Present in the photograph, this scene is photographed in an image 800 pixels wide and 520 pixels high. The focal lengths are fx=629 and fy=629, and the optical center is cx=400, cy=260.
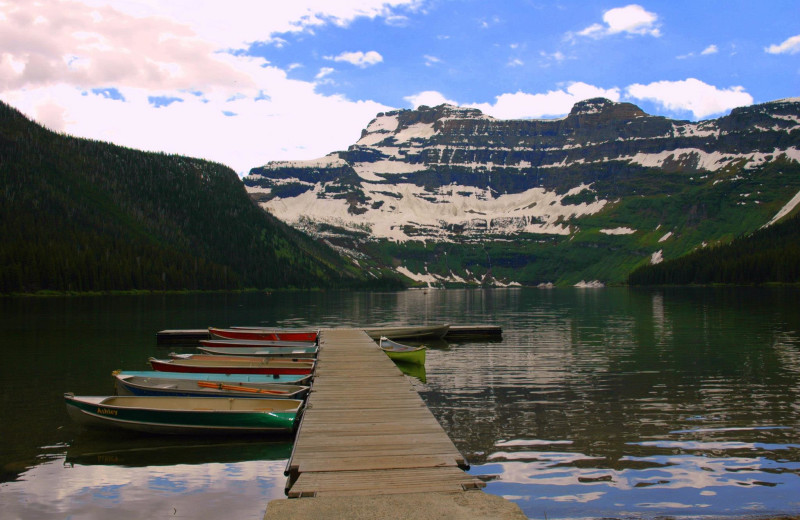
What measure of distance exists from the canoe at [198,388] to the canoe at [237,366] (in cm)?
430

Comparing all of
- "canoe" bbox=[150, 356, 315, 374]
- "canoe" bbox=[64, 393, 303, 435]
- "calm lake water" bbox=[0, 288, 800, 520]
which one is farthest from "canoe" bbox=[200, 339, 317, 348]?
"canoe" bbox=[64, 393, 303, 435]

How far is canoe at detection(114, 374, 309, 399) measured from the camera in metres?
30.7

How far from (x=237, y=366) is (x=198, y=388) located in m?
5.87

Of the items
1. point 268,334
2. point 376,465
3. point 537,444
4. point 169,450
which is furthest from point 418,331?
point 376,465

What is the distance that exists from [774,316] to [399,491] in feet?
328

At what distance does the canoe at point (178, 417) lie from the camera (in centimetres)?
2733

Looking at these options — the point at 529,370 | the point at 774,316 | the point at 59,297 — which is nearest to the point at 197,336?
the point at 529,370

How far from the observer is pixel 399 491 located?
1703cm

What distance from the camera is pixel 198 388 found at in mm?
33344

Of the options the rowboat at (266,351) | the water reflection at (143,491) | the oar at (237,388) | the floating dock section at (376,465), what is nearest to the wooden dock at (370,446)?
the floating dock section at (376,465)

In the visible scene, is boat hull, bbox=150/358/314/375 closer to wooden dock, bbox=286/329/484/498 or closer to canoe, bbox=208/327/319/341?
wooden dock, bbox=286/329/484/498

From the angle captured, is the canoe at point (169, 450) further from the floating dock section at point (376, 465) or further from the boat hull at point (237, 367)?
the boat hull at point (237, 367)

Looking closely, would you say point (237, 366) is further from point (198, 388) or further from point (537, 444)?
point (537, 444)

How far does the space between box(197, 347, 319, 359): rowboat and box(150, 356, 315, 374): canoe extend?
6.93 m
